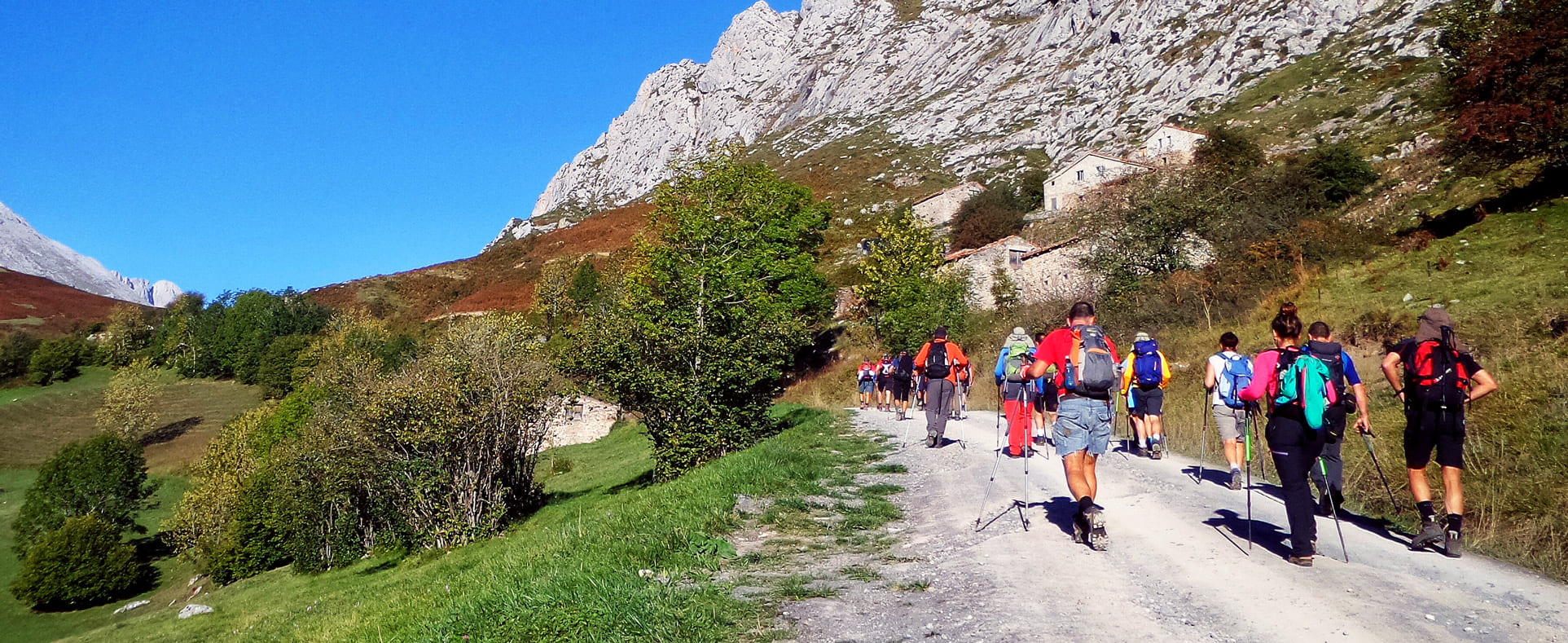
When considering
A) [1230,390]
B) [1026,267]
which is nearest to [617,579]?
[1230,390]

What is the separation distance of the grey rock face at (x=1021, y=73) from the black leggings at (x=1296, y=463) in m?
60.7

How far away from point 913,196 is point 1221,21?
198 ft

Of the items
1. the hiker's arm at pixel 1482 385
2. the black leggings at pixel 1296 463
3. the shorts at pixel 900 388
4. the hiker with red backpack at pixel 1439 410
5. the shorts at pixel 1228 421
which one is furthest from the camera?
the shorts at pixel 900 388

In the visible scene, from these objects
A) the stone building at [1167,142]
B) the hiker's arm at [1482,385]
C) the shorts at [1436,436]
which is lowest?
the shorts at [1436,436]

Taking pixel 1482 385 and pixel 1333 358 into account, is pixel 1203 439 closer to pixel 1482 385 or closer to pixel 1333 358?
pixel 1333 358

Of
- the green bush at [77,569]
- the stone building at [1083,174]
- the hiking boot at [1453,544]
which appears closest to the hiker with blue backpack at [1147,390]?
the hiking boot at [1453,544]

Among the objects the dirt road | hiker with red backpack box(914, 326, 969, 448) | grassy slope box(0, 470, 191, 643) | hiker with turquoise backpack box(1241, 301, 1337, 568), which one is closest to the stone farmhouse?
hiker with red backpack box(914, 326, 969, 448)

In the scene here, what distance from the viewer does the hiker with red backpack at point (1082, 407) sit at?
6.62 m

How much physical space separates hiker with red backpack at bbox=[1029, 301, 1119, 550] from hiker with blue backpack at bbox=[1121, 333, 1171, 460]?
5.23m

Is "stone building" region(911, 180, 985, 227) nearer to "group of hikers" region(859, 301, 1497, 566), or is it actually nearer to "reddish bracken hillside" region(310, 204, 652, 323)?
"reddish bracken hillside" region(310, 204, 652, 323)

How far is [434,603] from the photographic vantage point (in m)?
7.72

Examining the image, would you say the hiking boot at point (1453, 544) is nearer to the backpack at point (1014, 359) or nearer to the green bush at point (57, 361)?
the backpack at point (1014, 359)

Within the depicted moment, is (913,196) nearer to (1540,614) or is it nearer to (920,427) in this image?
(920,427)

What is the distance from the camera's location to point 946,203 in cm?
7225
